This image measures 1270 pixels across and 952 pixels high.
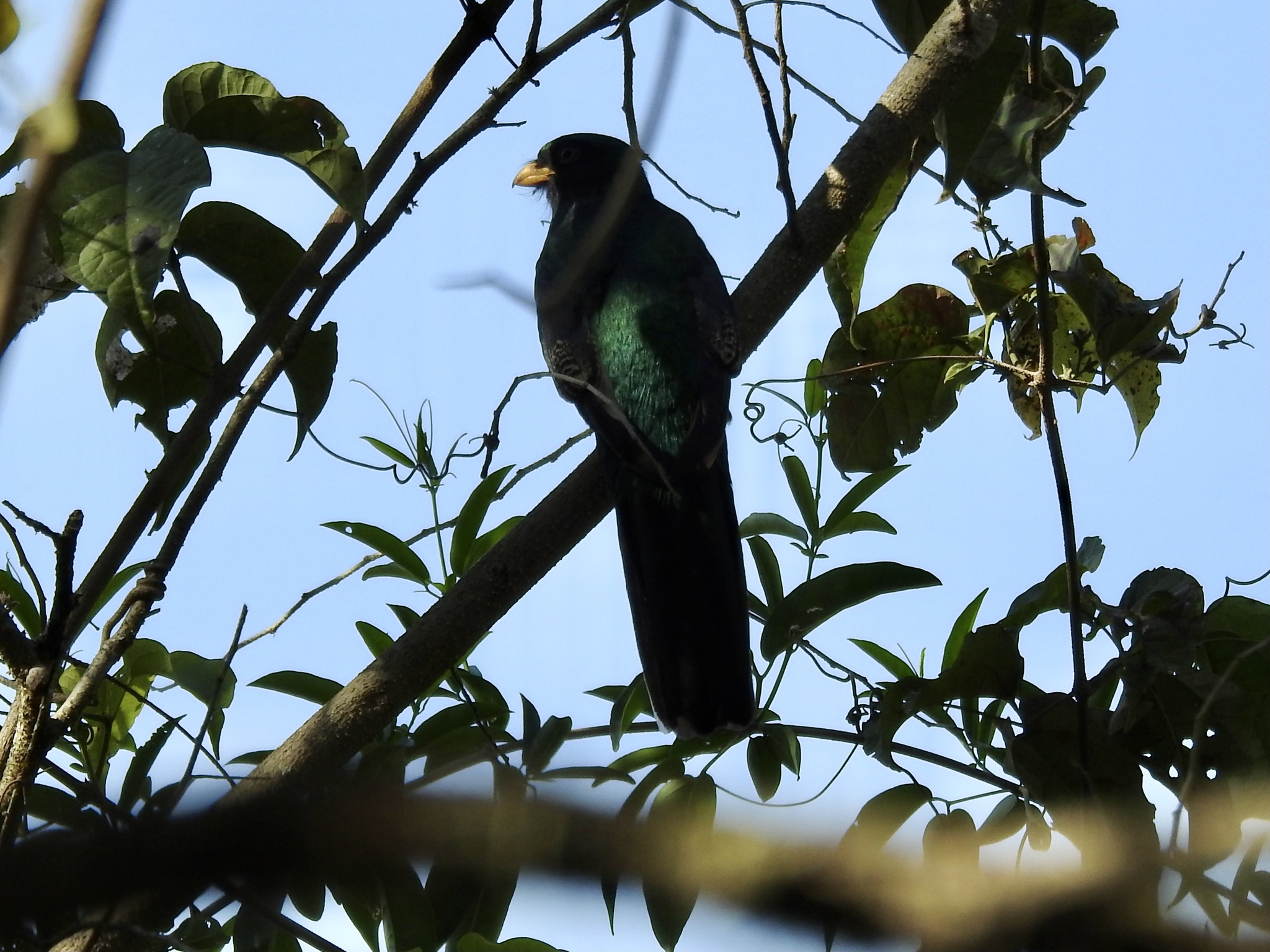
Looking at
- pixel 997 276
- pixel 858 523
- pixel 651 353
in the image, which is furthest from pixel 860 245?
pixel 651 353

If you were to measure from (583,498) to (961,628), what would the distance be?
3.11 feet

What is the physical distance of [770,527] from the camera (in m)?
3.25

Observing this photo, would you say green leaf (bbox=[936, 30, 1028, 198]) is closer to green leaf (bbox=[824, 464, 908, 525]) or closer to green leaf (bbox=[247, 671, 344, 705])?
green leaf (bbox=[824, 464, 908, 525])

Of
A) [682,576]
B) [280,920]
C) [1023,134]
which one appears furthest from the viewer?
[682,576]

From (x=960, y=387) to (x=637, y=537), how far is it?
93cm

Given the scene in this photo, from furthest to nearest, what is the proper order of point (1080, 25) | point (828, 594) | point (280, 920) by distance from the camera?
1. point (1080, 25)
2. point (828, 594)
3. point (280, 920)

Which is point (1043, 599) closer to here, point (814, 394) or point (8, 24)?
point (814, 394)

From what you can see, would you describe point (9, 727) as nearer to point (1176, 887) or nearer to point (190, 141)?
point (190, 141)

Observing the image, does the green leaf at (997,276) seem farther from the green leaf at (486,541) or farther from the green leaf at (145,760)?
the green leaf at (145,760)

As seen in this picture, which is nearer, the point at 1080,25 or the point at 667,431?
the point at 1080,25

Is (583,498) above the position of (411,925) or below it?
above

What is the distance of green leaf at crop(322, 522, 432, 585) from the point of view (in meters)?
3.10

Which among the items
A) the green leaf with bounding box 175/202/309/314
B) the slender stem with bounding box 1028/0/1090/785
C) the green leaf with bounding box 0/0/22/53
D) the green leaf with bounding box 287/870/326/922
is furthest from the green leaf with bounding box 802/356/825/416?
the green leaf with bounding box 287/870/326/922

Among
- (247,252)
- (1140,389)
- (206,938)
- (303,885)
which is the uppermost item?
(1140,389)
